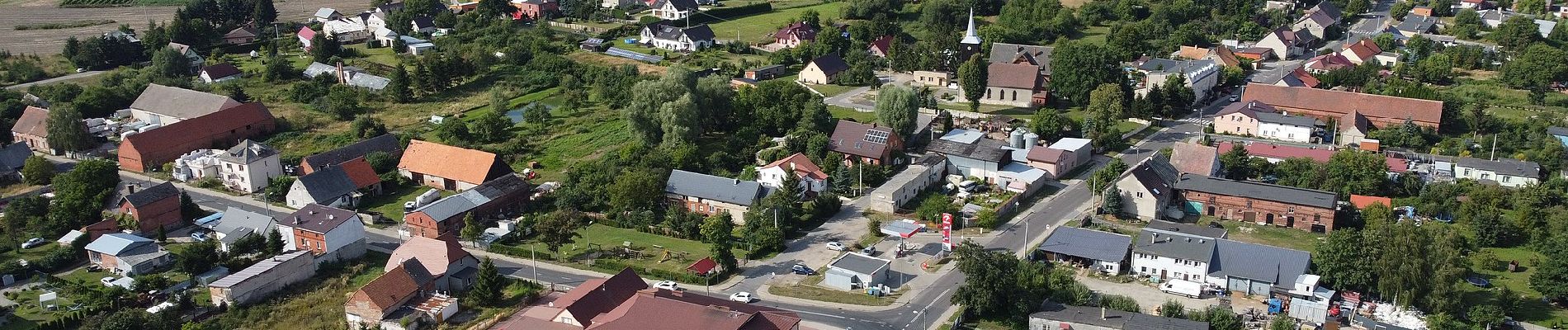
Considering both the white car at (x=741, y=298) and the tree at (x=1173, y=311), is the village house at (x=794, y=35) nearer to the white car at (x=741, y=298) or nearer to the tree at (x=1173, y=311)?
the white car at (x=741, y=298)

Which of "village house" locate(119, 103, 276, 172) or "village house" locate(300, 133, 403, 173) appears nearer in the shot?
"village house" locate(300, 133, 403, 173)

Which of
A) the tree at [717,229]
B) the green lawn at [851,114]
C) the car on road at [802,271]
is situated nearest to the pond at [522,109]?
the green lawn at [851,114]

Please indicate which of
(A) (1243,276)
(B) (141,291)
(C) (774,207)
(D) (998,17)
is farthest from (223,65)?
(A) (1243,276)

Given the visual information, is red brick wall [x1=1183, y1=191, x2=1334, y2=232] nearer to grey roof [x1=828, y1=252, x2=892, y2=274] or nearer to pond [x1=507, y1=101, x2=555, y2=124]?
grey roof [x1=828, y1=252, x2=892, y2=274]

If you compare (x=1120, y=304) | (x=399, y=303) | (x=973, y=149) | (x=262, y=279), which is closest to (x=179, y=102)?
(x=262, y=279)

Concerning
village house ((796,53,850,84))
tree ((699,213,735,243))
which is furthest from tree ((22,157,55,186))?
village house ((796,53,850,84))

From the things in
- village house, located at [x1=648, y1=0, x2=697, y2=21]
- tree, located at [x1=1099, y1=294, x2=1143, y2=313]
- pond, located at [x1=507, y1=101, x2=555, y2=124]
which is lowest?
tree, located at [x1=1099, y1=294, x2=1143, y2=313]

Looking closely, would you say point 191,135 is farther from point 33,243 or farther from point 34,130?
point 33,243
